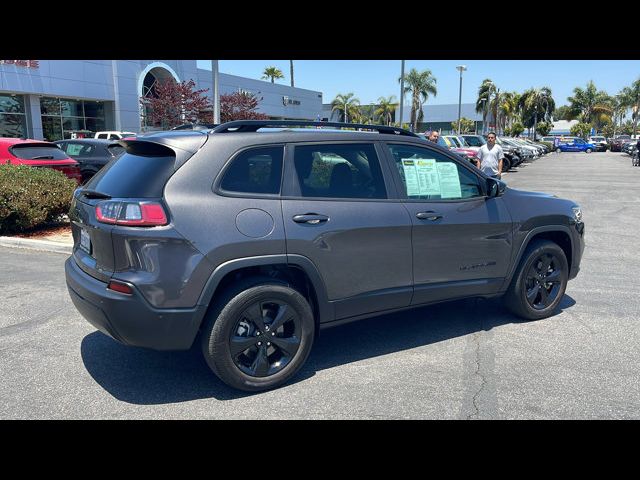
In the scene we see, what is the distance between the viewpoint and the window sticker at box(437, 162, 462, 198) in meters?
4.52

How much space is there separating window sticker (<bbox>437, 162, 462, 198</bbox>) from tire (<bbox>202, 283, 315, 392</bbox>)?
1651 millimetres

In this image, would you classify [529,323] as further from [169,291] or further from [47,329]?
[47,329]

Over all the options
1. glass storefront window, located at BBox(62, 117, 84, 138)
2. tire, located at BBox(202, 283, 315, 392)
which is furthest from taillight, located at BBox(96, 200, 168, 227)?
glass storefront window, located at BBox(62, 117, 84, 138)

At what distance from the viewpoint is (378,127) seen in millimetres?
4531

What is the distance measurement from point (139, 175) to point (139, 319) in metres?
0.95

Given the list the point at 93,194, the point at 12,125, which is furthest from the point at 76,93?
the point at 93,194

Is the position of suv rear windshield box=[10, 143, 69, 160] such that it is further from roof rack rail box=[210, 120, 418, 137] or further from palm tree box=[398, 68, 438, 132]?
palm tree box=[398, 68, 438, 132]

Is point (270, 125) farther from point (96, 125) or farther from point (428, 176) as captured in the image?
point (96, 125)

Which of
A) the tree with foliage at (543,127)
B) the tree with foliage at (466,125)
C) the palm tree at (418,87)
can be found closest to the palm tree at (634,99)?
the tree with foliage at (543,127)

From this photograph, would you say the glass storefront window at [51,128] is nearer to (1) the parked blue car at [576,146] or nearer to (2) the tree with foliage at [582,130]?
(1) the parked blue car at [576,146]

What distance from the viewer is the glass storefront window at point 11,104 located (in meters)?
25.8

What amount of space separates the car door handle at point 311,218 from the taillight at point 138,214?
2.95 ft

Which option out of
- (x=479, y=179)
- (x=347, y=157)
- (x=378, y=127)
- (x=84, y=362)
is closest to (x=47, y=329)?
(x=84, y=362)
